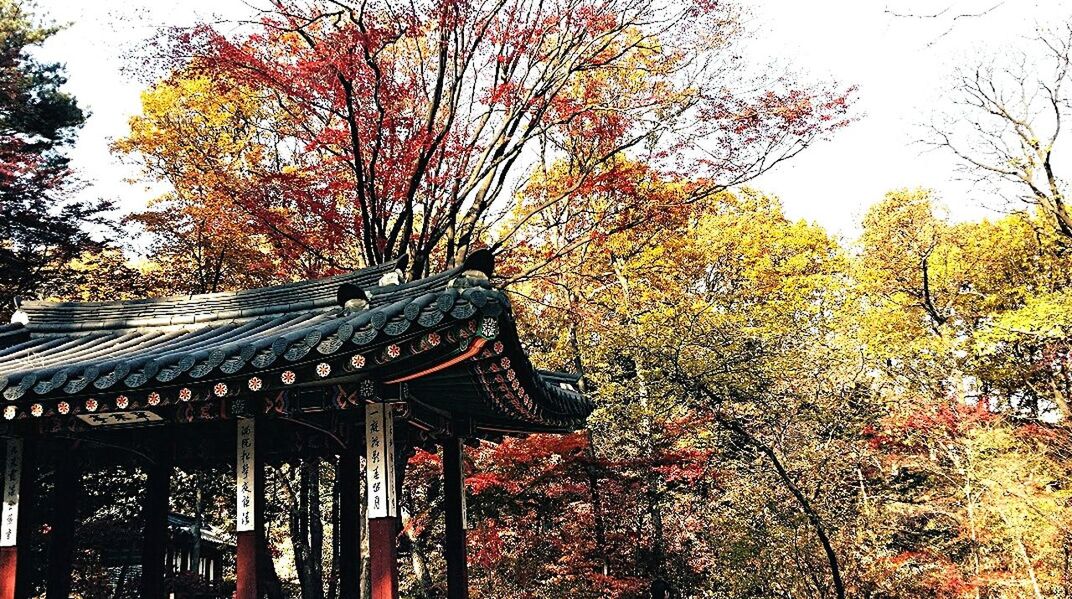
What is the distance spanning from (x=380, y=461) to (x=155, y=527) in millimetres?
2778

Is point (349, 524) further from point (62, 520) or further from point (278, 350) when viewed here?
point (278, 350)

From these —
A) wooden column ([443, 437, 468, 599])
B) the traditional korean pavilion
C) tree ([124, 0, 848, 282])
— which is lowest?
wooden column ([443, 437, 468, 599])

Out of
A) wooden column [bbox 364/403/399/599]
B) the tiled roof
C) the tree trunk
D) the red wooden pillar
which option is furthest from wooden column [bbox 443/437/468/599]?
the tree trunk

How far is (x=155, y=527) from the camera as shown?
21.3 ft

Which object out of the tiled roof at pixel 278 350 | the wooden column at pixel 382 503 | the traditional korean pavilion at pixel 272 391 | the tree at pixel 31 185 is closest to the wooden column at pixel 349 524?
the traditional korean pavilion at pixel 272 391

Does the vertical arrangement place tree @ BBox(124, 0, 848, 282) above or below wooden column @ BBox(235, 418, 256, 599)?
above

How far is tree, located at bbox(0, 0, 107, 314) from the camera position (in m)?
13.4

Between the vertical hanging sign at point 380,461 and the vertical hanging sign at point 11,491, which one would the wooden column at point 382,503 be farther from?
the vertical hanging sign at point 11,491

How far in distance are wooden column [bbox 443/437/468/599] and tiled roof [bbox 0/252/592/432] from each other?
18.1 inches

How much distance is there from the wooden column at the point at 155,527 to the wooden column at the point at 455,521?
210cm

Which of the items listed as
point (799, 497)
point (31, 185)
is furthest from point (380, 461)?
point (31, 185)

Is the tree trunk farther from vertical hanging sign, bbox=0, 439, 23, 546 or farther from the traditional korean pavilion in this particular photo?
vertical hanging sign, bbox=0, 439, 23, 546

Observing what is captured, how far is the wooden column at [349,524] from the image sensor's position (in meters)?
6.44

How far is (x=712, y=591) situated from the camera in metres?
12.3
